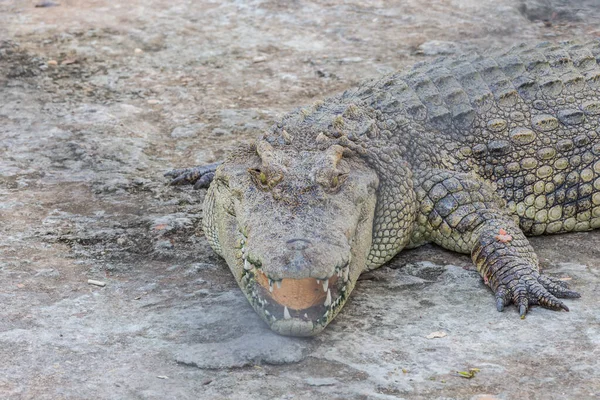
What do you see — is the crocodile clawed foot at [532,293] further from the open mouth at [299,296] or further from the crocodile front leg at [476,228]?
the open mouth at [299,296]

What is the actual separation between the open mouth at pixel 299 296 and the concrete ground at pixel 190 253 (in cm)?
13

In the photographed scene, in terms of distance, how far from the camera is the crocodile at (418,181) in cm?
383

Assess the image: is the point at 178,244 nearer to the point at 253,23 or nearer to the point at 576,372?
the point at 576,372

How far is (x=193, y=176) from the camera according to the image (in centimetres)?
595

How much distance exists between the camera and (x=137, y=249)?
16.2 ft

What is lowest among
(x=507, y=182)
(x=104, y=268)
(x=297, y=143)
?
(x=104, y=268)

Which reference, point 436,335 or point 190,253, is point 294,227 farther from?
point 190,253

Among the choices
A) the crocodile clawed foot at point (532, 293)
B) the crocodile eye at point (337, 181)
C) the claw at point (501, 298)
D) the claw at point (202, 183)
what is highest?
the crocodile eye at point (337, 181)

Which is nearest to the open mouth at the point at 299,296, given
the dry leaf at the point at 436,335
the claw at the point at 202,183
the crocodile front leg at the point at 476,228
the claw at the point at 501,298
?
the dry leaf at the point at 436,335

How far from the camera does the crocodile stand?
3828 millimetres

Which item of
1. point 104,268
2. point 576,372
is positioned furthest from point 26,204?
point 576,372

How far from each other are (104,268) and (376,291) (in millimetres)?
1494

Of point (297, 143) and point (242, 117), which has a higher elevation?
point (297, 143)

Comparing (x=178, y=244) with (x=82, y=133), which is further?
(x=82, y=133)
